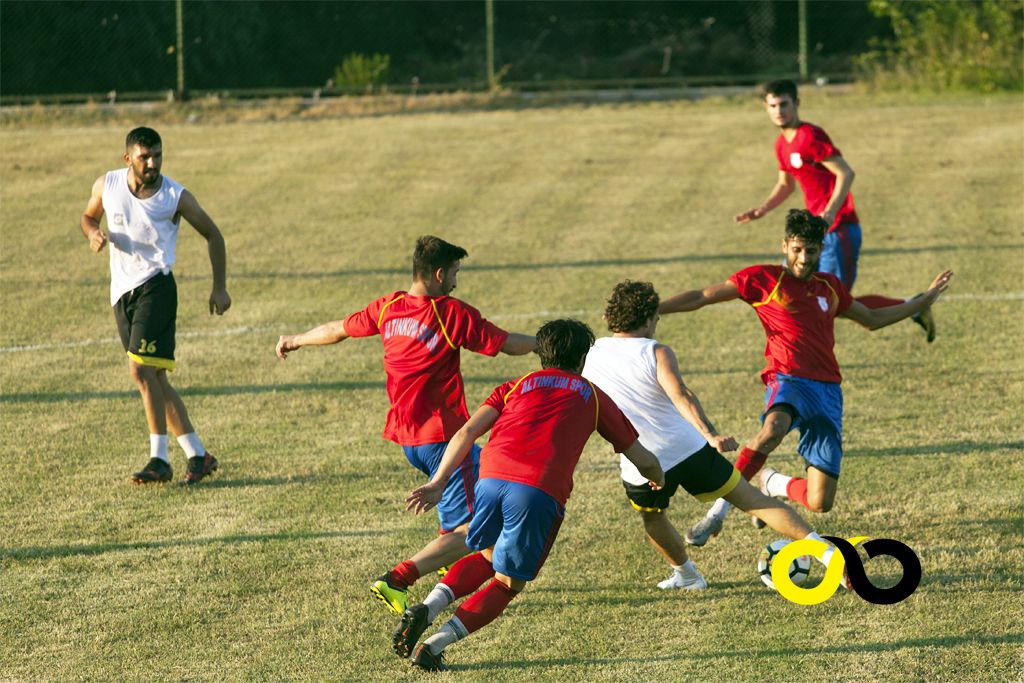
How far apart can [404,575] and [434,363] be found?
98 cm

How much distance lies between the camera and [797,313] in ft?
18.3

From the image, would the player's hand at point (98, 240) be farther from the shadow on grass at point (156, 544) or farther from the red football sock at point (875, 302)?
the red football sock at point (875, 302)

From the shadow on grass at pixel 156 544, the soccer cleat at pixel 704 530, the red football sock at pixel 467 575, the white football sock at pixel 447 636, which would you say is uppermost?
the red football sock at pixel 467 575

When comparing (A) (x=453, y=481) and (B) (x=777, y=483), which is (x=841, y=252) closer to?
(B) (x=777, y=483)

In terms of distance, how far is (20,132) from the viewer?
1780 centimetres

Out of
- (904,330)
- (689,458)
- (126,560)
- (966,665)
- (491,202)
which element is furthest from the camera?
(491,202)

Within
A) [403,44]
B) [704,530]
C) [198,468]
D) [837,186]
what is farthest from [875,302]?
[403,44]

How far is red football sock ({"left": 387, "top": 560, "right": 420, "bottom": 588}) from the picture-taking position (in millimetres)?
4609

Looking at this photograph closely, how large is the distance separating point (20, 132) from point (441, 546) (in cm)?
1611

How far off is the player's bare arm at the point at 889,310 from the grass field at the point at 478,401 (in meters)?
1.10

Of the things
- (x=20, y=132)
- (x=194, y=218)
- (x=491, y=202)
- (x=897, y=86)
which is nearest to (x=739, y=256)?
(x=491, y=202)

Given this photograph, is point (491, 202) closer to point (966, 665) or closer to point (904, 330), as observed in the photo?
point (904, 330)

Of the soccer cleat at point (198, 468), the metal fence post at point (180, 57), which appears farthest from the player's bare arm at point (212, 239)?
the metal fence post at point (180, 57)

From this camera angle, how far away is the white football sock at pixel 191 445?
6.61 metres
